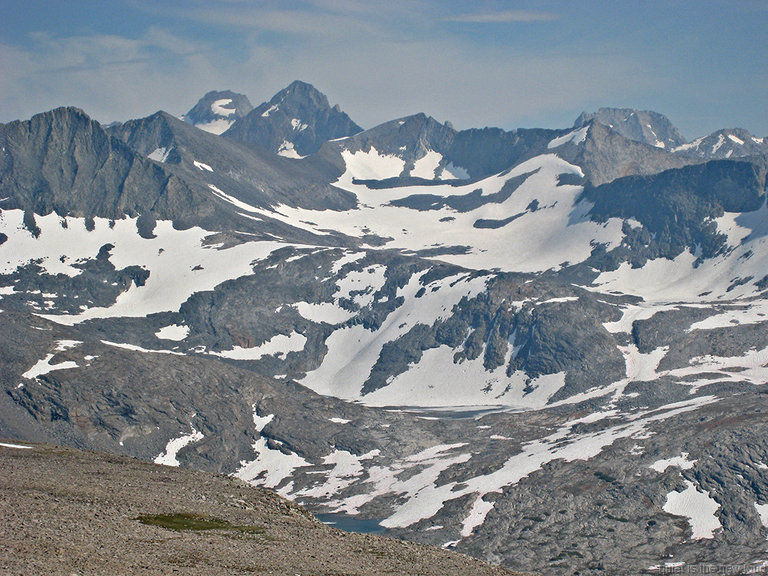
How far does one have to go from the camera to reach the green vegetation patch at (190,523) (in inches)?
2808

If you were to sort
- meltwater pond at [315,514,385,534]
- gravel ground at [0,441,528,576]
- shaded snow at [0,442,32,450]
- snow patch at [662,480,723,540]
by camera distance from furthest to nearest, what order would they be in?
meltwater pond at [315,514,385,534] → snow patch at [662,480,723,540] → shaded snow at [0,442,32,450] → gravel ground at [0,441,528,576]

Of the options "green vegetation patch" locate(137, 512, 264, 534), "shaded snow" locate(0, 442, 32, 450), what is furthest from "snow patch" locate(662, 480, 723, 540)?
"green vegetation patch" locate(137, 512, 264, 534)

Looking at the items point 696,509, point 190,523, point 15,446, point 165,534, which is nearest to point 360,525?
point 696,509

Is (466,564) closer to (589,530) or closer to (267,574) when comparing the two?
(267,574)

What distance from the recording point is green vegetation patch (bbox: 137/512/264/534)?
71.3 meters

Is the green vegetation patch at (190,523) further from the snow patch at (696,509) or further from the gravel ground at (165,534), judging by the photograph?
the snow patch at (696,509)

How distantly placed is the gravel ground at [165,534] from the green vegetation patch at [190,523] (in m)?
0.21

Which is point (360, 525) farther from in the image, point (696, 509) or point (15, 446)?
point (15, 446)

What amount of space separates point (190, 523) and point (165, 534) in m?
5.36

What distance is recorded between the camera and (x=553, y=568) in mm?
169375

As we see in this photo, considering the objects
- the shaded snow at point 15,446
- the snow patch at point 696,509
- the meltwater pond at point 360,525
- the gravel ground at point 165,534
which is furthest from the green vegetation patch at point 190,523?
the snow patch at point 696,509

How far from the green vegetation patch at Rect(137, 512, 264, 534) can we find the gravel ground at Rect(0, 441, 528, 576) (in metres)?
0.21

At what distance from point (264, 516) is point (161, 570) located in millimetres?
20579

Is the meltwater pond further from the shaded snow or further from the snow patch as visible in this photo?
the shaded snow
